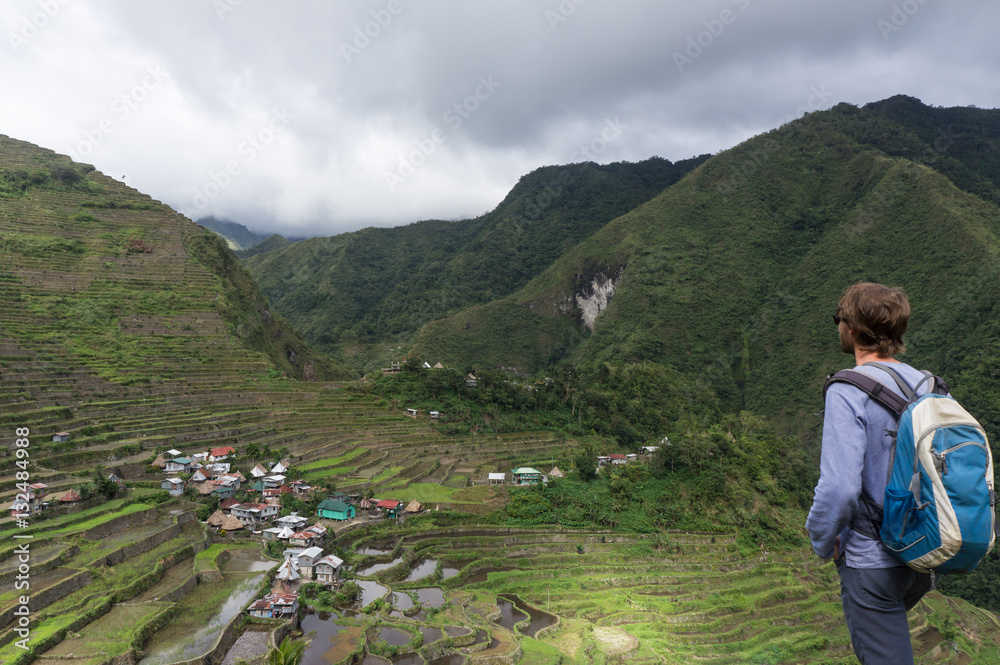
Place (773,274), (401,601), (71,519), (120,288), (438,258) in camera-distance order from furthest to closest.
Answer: (438,258) < (773,274) < (120,288) < (71,519) < (401,601)

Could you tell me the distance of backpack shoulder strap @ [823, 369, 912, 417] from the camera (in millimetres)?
2290

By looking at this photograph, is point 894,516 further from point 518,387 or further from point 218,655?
point 518,387

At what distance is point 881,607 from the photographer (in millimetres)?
2467

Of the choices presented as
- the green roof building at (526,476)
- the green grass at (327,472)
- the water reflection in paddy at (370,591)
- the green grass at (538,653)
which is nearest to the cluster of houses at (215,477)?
the green grass at (327,472)

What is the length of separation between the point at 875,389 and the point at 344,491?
96.8 feet

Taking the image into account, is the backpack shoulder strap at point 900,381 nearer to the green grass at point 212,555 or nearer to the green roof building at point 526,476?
the green grass at point 212,555

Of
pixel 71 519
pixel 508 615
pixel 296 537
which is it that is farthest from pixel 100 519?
pixel 508 615

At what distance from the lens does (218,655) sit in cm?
1472

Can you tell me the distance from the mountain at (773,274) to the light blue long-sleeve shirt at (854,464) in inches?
2351

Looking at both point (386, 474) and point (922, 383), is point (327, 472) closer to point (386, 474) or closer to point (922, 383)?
point (386, 474)

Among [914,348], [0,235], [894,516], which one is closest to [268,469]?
[894,516]

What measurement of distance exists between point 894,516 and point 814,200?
11619 cm

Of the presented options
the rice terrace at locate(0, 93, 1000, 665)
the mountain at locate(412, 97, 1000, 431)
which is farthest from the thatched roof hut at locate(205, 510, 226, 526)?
the mountain at locate(412, 97, 1000, 431)

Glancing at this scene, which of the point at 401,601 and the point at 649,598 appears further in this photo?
the point at 649,598
